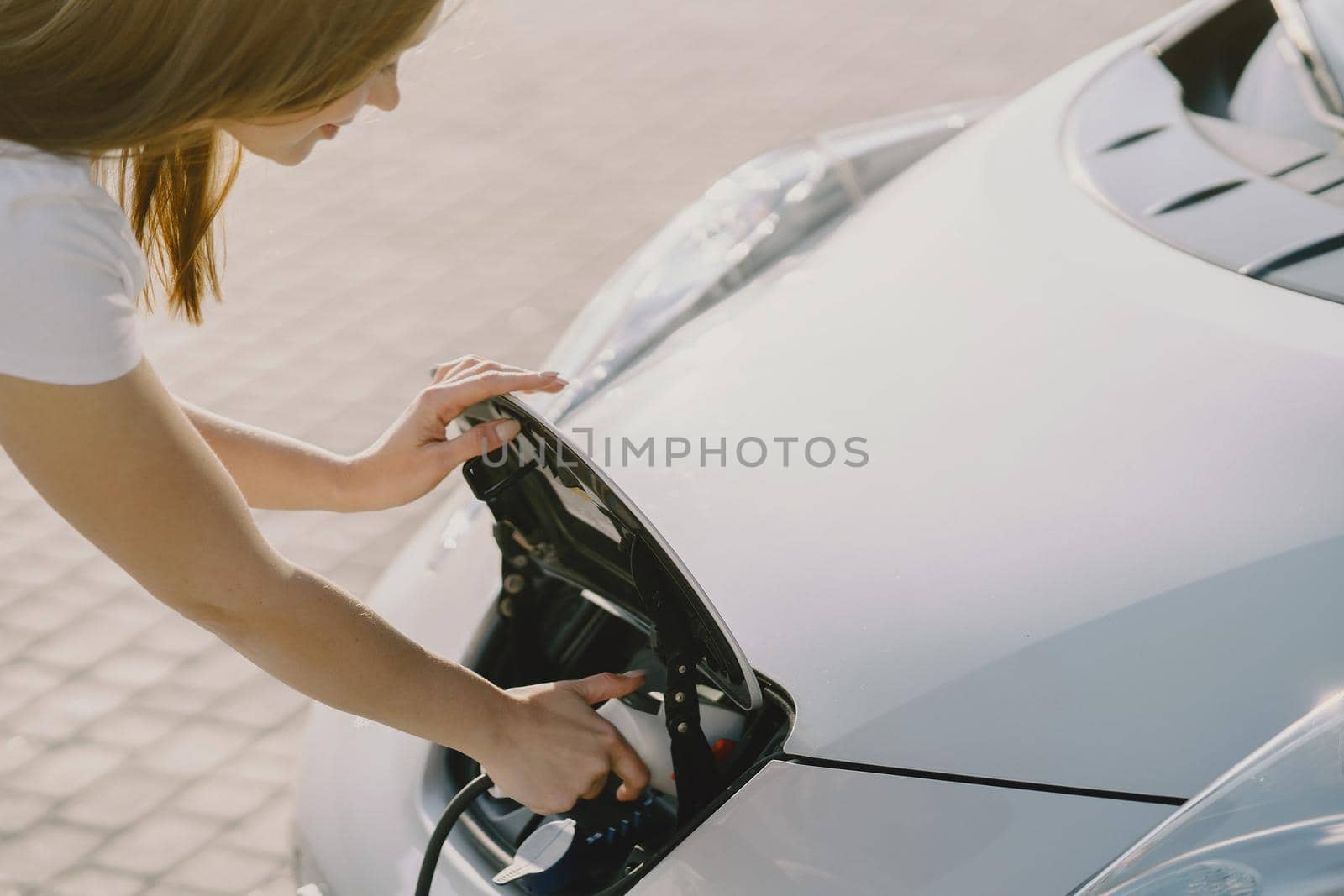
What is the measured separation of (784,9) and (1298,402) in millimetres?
5514

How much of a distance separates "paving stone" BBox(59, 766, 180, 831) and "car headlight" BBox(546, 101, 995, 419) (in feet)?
3.83

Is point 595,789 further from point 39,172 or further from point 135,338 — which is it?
point 39,172

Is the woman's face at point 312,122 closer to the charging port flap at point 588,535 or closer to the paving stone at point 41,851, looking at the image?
the charging port flap at point 588,535

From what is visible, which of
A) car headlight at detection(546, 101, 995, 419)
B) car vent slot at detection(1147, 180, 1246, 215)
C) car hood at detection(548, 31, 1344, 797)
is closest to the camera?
car hood at detection(548, 31, 1344, 797)

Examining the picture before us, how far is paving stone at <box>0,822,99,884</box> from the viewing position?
2611 millimetres

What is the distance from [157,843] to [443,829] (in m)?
1.33

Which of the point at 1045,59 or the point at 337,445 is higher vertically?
the point at 1045,59

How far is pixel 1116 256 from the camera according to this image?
5.81 feet

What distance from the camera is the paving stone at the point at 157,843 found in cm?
262

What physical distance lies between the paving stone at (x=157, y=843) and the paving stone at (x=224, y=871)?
0.03 m

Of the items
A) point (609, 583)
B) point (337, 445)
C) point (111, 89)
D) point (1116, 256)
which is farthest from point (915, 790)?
point (337, 445)

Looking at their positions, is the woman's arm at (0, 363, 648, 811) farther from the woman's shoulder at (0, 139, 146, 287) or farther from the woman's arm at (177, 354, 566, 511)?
the woman's arm at (177, 354, 566, 511)

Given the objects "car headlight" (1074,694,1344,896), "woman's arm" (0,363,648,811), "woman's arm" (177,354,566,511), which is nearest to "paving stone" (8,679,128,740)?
"woman's arm" (177,354,566,511)

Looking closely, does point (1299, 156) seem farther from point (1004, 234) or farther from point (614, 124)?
point (614, 124)
